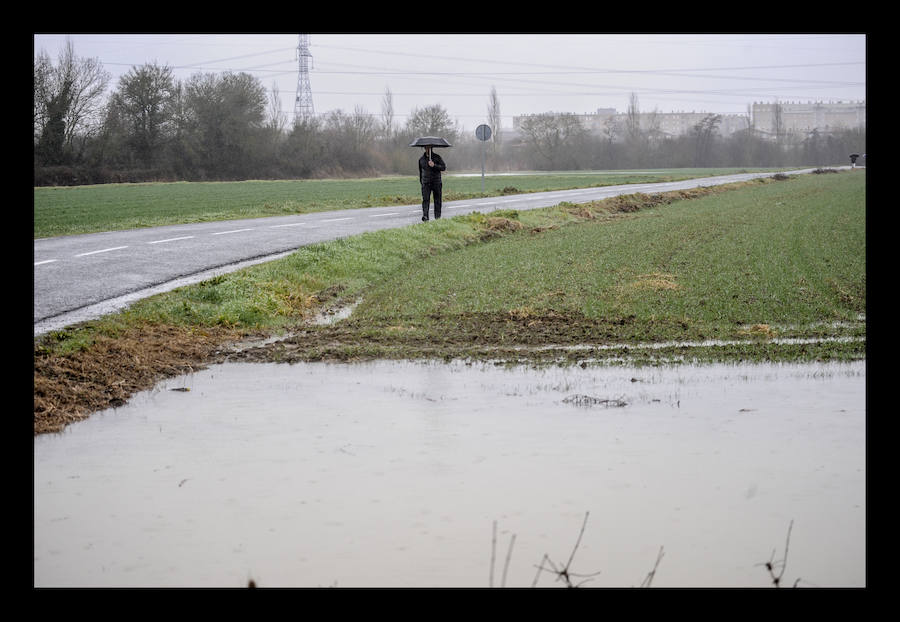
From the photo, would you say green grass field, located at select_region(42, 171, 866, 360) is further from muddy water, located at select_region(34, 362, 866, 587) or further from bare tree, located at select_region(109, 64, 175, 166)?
bare tree, located at select_region(109, 64, 175, 166)

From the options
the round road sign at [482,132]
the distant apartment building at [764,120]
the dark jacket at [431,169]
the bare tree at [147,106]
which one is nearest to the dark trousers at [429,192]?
the dark jacket at [431,169]

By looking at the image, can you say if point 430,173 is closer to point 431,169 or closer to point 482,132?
point 431,169

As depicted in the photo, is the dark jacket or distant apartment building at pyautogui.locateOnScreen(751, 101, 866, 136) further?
distant apartment building at pyautogui.locateOnScreen(751, 101, 866, 136)

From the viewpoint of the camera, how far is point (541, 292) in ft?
43.2

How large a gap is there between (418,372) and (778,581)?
483cm

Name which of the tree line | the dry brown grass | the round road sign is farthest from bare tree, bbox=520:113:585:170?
the dry brown grass

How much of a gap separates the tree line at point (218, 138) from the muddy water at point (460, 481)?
5653 centimetres

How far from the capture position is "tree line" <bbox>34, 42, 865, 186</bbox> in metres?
64.1

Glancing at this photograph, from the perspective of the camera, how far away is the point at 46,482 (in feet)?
19.4

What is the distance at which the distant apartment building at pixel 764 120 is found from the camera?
376 feet

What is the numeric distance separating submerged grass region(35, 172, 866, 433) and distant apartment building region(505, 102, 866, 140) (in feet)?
292
